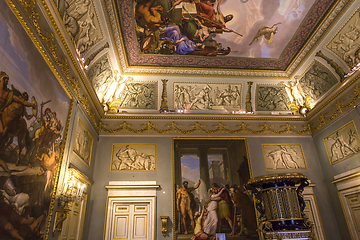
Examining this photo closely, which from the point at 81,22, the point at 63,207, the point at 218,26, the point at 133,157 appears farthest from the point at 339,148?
the point at 81,22

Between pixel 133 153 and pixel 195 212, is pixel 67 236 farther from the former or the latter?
pixel 195 212

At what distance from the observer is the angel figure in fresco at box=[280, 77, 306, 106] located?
11148 mm

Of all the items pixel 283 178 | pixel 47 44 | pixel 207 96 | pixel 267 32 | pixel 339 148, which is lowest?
pixel 283 178

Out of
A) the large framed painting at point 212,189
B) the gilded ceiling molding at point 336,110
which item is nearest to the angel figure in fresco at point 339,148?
the gilded ceiling molding at point 336,110

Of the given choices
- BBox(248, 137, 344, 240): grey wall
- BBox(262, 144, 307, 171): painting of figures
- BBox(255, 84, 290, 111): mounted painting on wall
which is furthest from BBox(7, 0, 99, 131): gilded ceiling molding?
BBox(262, 144, 307, 171): painting of figures

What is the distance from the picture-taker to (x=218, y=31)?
9.08 meters

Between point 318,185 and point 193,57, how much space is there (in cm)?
757

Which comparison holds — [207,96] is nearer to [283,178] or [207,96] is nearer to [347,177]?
[283,178]

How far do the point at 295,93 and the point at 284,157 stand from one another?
315 cm

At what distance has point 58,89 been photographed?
615 cm

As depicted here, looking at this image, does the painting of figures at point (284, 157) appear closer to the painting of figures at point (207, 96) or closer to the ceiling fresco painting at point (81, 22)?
the painting of figures at point (207, 96)

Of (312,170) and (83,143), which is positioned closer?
(83,143)

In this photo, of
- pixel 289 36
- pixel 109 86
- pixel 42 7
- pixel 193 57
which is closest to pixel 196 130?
pixel 193 57

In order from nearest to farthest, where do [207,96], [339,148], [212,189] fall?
[339,148]
[212,189]
[207,96]
